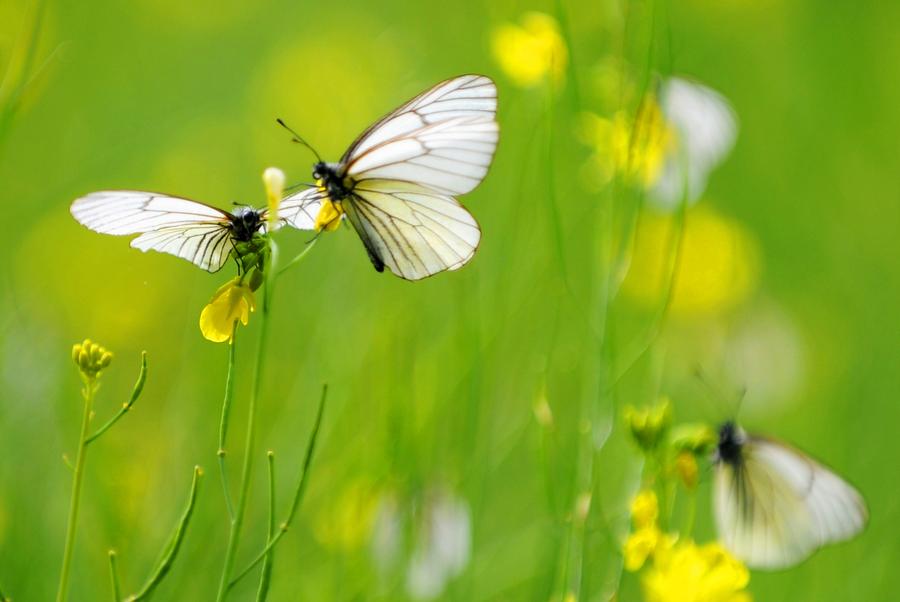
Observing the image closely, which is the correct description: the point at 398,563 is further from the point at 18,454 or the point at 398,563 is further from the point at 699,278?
the point at 699,278

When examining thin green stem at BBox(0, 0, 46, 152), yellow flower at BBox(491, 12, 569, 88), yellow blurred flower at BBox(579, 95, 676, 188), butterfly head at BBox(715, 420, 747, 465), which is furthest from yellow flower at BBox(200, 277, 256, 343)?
yellow flower at BBox(491, 12, 569, 88)

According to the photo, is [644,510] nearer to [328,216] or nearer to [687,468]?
[687,468]

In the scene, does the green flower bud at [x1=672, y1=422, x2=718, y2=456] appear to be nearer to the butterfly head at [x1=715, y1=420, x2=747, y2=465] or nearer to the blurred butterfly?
the butterfly head at [x1=715, y1=420, x2=747, y2=465]

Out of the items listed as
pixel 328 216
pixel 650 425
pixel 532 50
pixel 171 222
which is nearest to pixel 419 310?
pixel 532 50

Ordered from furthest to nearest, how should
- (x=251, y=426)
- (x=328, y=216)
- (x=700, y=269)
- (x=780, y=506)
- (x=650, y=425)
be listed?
(x=700, y=269), (x=780, y=506), (x=650, y=425), (x=328, y=216), (x=251, y=426)

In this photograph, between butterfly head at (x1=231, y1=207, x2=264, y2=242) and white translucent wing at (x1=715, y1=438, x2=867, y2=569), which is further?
white translucent wing at (x1=715, y1=438, x2=867, y2=569)
